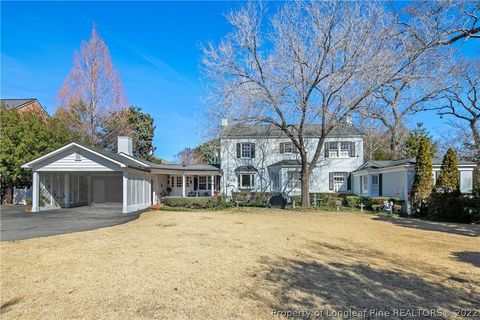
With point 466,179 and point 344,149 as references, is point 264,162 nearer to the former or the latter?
point 344,149

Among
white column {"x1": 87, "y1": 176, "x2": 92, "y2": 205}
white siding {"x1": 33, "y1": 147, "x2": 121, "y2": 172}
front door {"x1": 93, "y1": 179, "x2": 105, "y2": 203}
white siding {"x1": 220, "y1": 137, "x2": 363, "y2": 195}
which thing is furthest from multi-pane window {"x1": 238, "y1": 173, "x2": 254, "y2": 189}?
white siding {"x1": 33, "y1": 147, "x2": 121, "y2": 172}

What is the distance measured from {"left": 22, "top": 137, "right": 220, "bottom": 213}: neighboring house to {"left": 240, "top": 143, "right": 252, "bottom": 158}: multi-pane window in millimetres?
2583

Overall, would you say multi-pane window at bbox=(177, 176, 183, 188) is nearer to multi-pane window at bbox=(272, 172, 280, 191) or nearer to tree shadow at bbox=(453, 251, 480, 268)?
multi-pane window at bbox=(272, 172, 280, 191)

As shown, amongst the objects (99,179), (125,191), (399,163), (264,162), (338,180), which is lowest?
(125,191)

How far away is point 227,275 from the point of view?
18.9 feet

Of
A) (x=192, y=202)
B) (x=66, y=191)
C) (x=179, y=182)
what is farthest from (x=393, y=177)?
(x=66, y=191)

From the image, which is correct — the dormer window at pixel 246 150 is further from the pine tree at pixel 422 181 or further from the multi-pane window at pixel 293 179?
the pine tree at pixel 422 181

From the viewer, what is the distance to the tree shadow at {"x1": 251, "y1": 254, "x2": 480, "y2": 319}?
4.31 metres

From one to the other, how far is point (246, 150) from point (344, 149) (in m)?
8.10

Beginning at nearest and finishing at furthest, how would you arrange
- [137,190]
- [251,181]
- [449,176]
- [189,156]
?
[449,176], [137,190], [251,181], [189,156]

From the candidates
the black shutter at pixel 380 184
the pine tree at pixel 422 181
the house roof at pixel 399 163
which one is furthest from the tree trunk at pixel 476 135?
the pine tree at pixel 422 181

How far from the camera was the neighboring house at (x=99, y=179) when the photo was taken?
18219 millimetres

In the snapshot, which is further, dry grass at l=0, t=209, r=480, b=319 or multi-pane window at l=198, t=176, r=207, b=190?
multi-pane window at l=198, t=176, r=207, b=190

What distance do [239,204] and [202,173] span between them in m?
5.21
